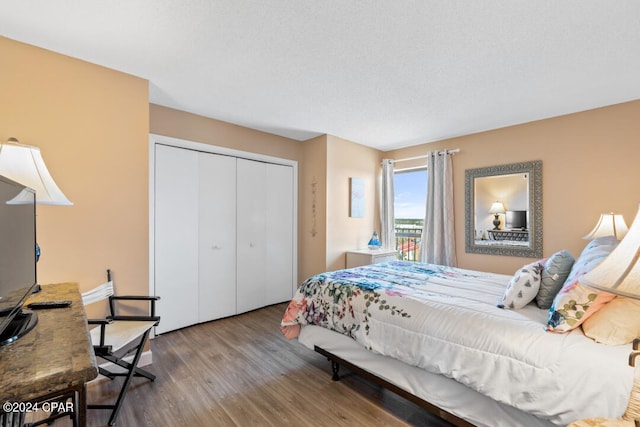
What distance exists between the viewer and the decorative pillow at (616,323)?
123 cm

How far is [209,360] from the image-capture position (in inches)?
101

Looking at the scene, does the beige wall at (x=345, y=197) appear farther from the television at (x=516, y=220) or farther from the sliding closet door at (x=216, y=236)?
the television at (x=516, y=220)

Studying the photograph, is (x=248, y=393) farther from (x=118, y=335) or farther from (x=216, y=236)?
(x=216, y=236)

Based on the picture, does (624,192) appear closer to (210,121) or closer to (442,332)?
(442,332)

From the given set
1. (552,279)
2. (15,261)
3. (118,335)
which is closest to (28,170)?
(15,261)

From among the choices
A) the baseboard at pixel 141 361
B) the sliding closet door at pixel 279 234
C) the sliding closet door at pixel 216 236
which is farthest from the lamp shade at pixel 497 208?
the baseboard at pixel 141 361

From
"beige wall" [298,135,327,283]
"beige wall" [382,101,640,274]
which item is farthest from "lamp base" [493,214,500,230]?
"beige wall" [298,135,327,283]

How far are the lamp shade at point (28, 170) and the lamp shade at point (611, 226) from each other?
436 centimetres

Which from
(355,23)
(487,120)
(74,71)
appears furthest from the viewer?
(487,120)

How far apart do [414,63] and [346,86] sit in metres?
0.64

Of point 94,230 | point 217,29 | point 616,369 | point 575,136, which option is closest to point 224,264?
point 94,230

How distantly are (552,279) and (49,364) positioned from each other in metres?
2.43

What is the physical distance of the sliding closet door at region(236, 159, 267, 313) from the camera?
3.80 meters

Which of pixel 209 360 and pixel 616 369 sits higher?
pixel 616 369
